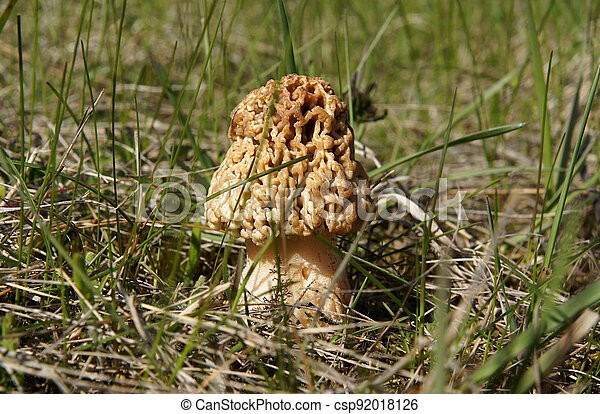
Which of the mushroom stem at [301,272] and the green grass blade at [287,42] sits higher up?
the green grass blade at [287,42]

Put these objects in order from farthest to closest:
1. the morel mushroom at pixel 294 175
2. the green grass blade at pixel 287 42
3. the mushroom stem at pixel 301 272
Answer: the green grass blade at pixel 287 42 < the mushroom stem at pixel 301 272 < the morel mushroom at pixel 294 175

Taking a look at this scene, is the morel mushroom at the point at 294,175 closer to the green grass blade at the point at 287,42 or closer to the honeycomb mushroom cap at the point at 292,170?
the honeycomb mushroom cap at the point at 292,170

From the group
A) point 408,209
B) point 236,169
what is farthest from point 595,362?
point 236,169

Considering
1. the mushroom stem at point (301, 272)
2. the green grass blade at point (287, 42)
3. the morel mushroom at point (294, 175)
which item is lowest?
the mushroom stem at point (301, 272)

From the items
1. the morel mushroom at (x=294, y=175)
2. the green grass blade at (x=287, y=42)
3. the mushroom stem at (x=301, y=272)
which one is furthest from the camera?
the green grass blade at (x=287, y=42)

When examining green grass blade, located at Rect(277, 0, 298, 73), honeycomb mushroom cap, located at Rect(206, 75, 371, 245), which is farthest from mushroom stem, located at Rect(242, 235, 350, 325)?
green grass blade, located at Rect(277, 0, 298, 73)

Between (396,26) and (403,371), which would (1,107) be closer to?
(403,371)

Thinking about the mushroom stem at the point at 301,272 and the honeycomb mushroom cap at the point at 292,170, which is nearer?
the honeycomb mushroom cap at the point at 292,170

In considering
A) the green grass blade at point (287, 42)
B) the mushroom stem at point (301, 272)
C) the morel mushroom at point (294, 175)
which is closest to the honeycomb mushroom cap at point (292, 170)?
the morel mushroom at point (294, 175)

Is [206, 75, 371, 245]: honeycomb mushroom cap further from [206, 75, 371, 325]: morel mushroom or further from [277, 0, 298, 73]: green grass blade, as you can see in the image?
[277, 0, 298, 73]: green grass blade
